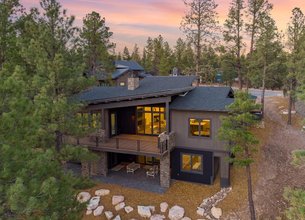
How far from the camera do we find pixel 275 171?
20422 mm

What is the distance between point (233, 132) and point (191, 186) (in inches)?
227

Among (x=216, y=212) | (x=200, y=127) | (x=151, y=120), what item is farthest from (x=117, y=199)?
(x=200, y=127)

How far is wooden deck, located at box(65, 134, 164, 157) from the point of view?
59.1ft

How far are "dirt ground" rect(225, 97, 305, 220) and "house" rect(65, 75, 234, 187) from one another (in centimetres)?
252

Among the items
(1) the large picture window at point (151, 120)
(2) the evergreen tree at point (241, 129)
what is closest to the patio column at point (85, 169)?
(1) the large picture window at point (151, 120)

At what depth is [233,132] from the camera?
1456 cm

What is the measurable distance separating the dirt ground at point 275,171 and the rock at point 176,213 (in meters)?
2.64

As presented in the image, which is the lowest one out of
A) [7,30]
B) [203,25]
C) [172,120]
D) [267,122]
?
[267,122]

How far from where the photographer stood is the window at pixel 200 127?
719 inches

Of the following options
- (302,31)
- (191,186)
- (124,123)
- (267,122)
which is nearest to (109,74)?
(124,123)

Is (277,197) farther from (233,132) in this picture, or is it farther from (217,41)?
(217,41)

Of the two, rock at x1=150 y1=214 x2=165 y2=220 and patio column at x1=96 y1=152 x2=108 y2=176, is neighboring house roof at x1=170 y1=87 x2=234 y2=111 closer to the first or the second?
patio column at x1=96 y1=152 x2=108 y2=176

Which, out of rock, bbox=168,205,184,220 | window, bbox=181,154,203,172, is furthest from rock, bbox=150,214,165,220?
window, bbox=181,154,203,172

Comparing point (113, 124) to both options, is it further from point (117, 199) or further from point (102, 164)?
point (117, 199)
